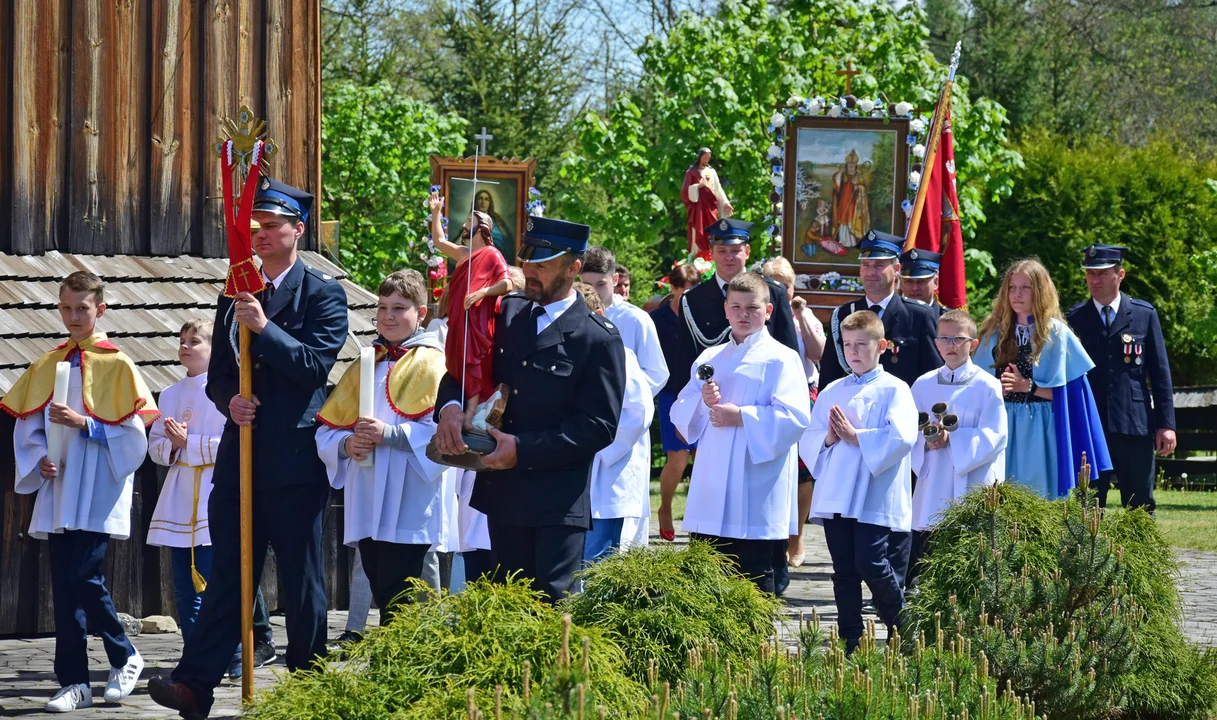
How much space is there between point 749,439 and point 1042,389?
2.37m

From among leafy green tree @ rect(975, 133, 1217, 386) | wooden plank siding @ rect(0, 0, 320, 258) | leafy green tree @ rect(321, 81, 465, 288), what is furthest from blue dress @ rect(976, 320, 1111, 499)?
leafy green tree @ rect(321, 81, 465, 288)

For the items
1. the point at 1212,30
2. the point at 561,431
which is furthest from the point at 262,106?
the point at 1212,30

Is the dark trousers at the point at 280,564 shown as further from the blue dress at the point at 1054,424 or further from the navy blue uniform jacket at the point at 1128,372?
the navy blue uniform jacket at the point at 1128,372

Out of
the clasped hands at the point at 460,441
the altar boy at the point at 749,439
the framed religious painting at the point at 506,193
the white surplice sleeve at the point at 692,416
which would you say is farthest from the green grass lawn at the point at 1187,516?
the clasped hands at the point at 460,441

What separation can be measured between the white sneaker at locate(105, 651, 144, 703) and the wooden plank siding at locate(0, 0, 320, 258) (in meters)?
3.45

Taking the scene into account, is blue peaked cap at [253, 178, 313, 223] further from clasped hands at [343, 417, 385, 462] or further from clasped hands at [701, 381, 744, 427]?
clasped hands at [701, 381, 744, 427]

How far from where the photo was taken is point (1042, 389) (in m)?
9.30

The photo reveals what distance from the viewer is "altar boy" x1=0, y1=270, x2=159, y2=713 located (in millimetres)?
7121

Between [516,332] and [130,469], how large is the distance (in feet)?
8.20

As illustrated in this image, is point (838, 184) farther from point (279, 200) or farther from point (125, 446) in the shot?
point (279, 200)

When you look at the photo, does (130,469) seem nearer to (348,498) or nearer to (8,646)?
(348,498)

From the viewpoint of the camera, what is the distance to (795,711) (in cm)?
480

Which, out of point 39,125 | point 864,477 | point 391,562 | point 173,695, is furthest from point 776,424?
point 39,125

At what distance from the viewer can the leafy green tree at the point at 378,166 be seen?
26.9 meters
